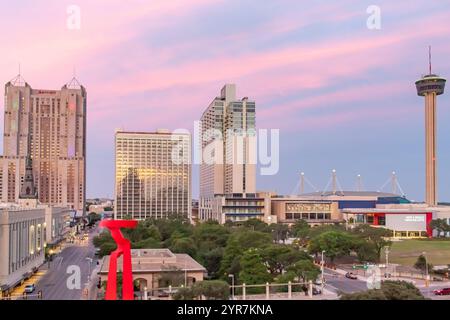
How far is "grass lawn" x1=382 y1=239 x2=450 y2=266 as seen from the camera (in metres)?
11.5

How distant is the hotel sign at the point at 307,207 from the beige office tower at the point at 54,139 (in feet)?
32.1

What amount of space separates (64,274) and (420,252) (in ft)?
29.9

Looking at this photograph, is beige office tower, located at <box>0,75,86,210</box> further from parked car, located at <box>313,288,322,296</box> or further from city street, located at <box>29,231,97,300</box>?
parked car, located at <box>313,288,322,296</box>

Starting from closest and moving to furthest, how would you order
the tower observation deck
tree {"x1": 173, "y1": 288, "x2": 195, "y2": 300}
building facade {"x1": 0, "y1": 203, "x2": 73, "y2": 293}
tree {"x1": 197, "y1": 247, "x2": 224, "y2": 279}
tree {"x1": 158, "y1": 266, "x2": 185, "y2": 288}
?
tree {"x1": 173, "y1": 288, "x2": 195, "y2": 300} < tree {"x1": 158, "y1": 266, "x2": 185, "y2": 288} < building facade {"x1": 0, "y1": 203, "x2": 73, "y2": 293} < tree {"x1": 197, "y1": 247, "x2": 224, "y2": 279} < the tower observation deck

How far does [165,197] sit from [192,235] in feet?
27.0

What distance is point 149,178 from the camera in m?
19.9

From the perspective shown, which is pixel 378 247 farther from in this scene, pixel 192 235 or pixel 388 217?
pixel 388 217

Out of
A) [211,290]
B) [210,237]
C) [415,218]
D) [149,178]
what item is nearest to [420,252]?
[210,237]

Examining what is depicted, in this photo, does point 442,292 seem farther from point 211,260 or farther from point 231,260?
point 211,260

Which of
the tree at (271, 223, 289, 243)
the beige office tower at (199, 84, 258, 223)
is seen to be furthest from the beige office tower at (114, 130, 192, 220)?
the tree at (271, 223, 289, 243)

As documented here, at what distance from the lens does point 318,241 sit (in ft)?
38.4

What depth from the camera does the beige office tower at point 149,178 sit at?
64.1ft

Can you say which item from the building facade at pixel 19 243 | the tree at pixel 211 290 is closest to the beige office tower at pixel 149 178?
the building facade at pixel 19 243

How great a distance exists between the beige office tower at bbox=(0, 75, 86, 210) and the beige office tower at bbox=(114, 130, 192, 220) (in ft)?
12.2
